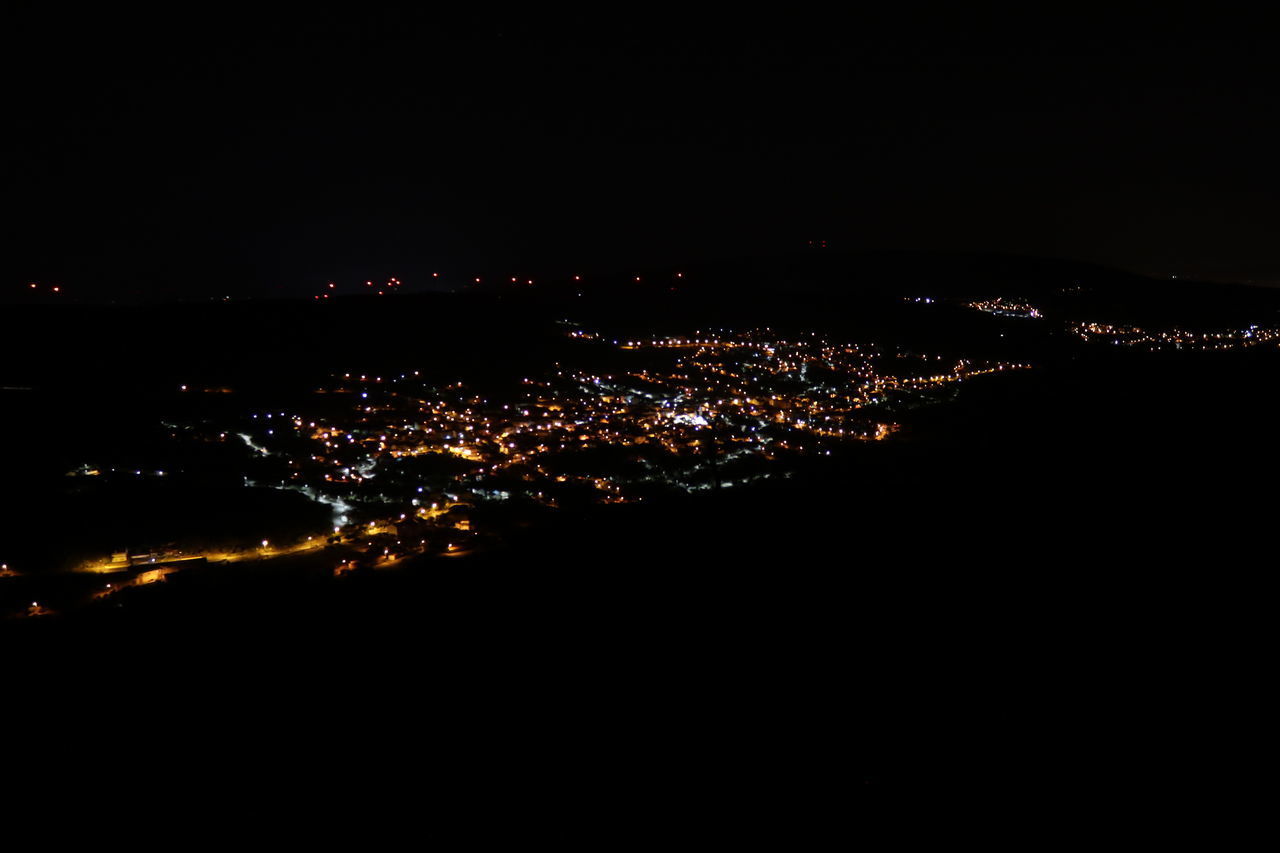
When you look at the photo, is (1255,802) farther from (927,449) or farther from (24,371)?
(24,371)

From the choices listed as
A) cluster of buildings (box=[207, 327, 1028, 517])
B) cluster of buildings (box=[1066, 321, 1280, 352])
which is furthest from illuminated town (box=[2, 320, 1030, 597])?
cluster of buildings (box=[1066, 321, 1280, 352])

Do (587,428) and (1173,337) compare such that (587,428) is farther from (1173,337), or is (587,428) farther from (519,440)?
(1173,337)

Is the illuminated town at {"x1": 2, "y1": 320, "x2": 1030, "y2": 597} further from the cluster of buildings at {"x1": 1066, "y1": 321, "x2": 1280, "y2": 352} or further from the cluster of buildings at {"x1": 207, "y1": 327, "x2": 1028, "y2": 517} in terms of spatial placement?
the cluster of buildings at {"x1": 1066, "y1": 321, "x2": 1280, "y2": 352}

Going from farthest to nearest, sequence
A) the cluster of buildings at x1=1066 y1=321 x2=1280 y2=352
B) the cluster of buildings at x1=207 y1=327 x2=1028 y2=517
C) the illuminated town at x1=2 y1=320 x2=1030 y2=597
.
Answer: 1. the cluster of buildings at x1=1066 y1=321 x2=1280 y2=352
2. the cluster of buildings at x1=207 y1=327 x2=1028 y2=517
3. the illuminated town at x1=2 y1=320 x2=1030 y2=597

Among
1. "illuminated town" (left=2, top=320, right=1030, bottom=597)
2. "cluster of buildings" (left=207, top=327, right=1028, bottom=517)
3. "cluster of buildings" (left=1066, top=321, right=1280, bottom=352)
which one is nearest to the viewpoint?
"illuminated town" (left=2, top=320, right=1030, bottom=597)

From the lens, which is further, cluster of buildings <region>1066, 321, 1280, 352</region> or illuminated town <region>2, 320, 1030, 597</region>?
cluster of buildings <region>1066, 321, 1280, 352</region>

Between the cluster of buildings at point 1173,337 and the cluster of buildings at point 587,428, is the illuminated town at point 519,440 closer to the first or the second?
the cluster of buildings at point 587,428

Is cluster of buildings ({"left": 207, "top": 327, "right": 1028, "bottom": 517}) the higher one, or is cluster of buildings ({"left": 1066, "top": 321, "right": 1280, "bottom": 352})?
cluster of buildings ({"left": 1066, "top": 321, "right": 1280, "bottom": 352})

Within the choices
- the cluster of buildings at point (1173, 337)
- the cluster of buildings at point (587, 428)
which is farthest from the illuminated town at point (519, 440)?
the cluster of buildings at point (1173, 337)

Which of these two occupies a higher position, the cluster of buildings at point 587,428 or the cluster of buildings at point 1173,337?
the cluster of buildings at point 1173,337

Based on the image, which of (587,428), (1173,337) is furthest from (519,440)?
(1173,337)

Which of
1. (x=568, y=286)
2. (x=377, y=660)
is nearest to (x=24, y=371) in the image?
(x=377, y=660)
